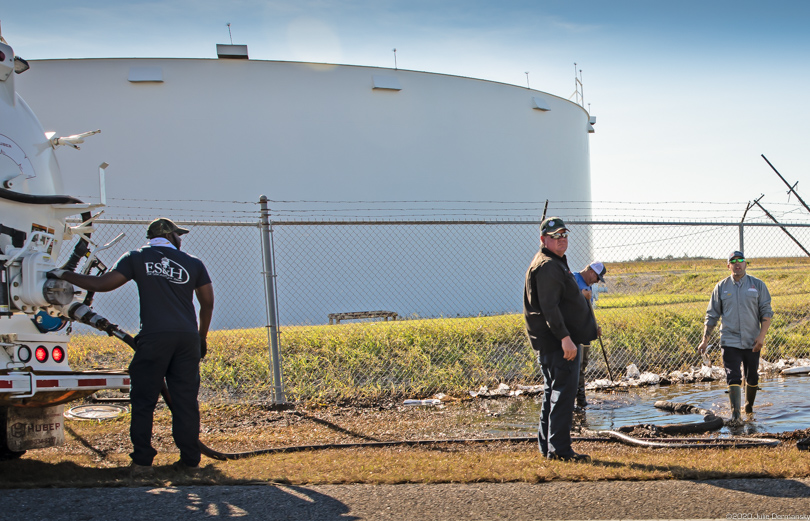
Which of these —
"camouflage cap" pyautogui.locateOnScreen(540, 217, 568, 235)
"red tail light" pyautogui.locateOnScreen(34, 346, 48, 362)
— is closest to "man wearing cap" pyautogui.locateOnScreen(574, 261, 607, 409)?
"camouflage cap" pyautogui.locateOnScreen(540, 217, 568, 235)

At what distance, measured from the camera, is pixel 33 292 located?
15.7ft

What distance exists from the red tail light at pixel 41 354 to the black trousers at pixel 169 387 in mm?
594

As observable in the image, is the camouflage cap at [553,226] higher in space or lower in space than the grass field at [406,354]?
higher

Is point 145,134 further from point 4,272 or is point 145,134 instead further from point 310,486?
point 310,486

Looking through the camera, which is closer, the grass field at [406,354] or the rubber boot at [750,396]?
the rubber boot at [750,396]

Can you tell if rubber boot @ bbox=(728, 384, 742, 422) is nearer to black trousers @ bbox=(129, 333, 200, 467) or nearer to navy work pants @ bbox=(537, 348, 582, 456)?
navy work pants @ bbox=(537, 348, 582, 456)

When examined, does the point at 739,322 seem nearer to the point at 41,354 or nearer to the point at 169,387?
the point at 169,387

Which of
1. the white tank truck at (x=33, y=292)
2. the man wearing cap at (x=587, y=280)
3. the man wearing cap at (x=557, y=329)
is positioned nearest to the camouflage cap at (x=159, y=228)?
the white tank truck at (x=33, y=292)

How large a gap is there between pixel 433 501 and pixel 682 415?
14.1 ft

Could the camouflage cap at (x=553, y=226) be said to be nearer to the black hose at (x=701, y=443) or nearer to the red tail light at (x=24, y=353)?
the black hose at (x=701, y=443)

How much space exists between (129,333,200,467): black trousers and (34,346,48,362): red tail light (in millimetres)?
594

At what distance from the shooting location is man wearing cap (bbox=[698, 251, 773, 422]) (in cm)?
689

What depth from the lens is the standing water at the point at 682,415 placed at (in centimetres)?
686

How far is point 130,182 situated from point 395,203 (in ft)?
21.1
